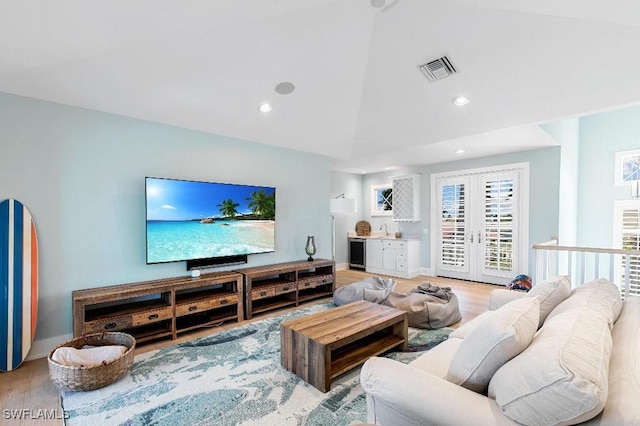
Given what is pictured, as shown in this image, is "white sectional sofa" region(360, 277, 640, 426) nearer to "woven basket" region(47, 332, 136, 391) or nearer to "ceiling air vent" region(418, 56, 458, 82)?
"woven basket" region(47, 332, 136, 391)

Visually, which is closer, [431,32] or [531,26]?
[531,26]

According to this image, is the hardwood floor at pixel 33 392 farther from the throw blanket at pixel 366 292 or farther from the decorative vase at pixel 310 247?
the decorative vase at pixel 310 247

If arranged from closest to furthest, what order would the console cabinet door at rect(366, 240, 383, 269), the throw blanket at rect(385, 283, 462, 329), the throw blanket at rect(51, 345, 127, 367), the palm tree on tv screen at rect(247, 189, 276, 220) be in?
the throw blanket at rect(51, 345, 127, 367) < the throw blanket at rect(385, 283, 462, 329) < the palm tree on tv screen at rect(247, 189, 276, 220) < the console cabinet door at rect(366, 240, 383, 269)

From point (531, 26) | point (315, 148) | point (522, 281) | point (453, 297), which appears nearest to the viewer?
point (531, 26)

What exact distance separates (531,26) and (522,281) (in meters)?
3.53

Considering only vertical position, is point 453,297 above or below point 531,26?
below

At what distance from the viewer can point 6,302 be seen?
2568 millimetres

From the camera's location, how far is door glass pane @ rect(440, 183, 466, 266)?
5.97m

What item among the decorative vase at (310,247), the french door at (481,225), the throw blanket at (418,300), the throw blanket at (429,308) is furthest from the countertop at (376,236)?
the throw blanket at (429,308)

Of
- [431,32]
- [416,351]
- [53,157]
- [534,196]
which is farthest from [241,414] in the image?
[534,196]

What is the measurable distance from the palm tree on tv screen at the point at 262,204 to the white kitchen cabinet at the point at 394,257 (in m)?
3.03

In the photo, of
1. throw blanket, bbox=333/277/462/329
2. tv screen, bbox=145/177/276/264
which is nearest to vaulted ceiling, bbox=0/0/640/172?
tv screen, bbox=145/177/276/264

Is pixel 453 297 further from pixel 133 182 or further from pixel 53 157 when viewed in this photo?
pixel 53 157

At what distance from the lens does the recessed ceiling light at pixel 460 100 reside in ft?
11.0
